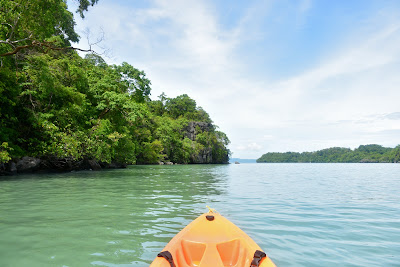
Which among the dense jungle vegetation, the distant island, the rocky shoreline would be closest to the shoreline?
the rocky shoreline

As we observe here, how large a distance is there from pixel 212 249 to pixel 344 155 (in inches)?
6299

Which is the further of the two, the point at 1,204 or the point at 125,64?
the point at 125,64

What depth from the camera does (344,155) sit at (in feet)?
463

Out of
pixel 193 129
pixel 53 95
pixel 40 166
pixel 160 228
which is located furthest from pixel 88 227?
pixel 193 129

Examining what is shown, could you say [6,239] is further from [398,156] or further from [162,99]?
[398,156]

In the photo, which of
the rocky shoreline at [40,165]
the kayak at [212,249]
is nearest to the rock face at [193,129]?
the rocky shoreline at [40,165]

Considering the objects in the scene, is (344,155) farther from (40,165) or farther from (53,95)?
(53,95)

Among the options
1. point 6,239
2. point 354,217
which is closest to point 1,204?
point 6,239

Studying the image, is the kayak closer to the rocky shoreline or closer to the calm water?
the calm water

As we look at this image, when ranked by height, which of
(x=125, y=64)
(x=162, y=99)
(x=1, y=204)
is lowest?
(x=1, y=204)

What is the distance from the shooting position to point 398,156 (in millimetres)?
102438

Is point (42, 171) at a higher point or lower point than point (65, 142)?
lower

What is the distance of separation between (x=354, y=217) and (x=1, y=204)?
9.81 metres

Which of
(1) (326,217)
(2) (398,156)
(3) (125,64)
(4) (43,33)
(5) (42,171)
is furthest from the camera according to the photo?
(2) (398,156)
